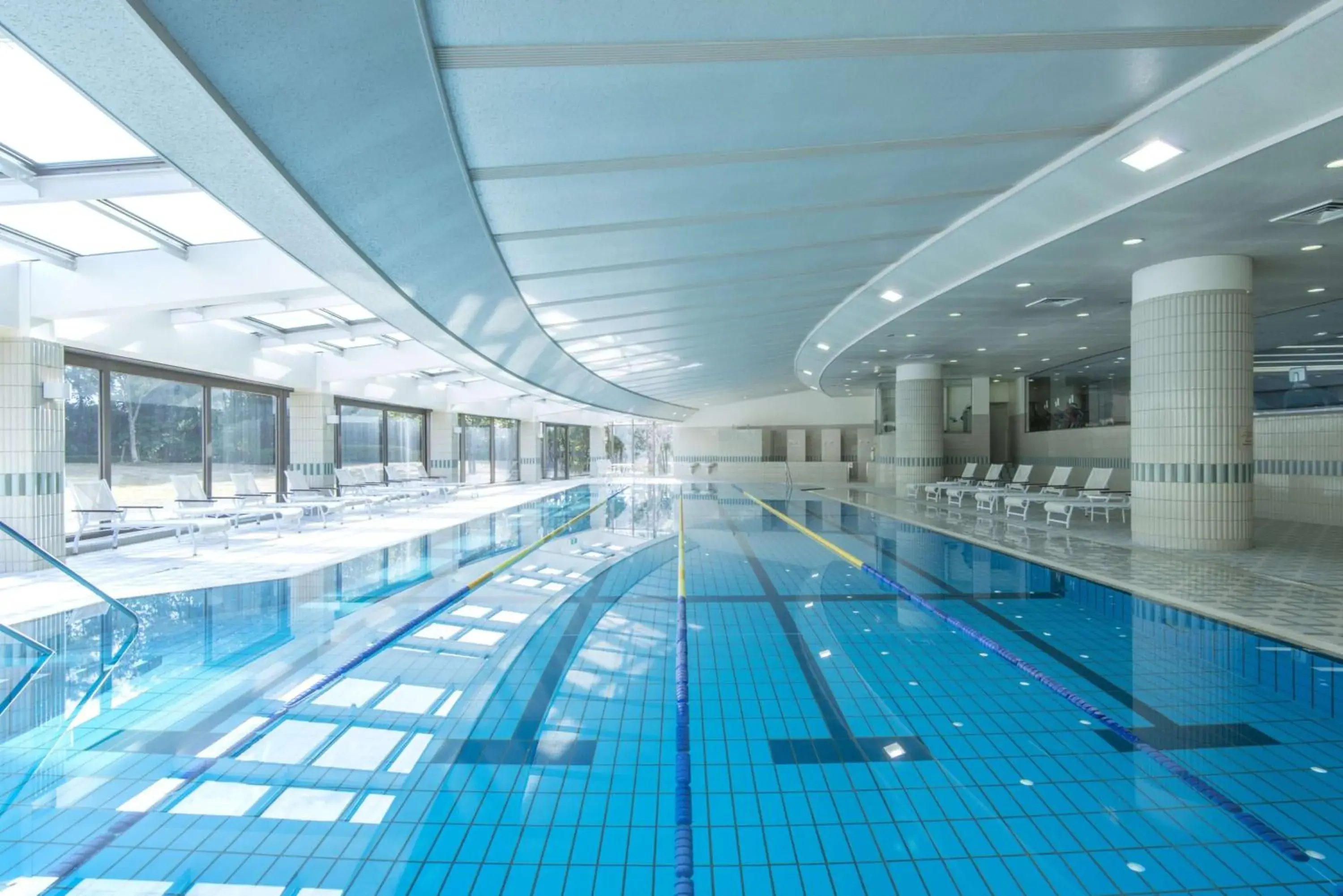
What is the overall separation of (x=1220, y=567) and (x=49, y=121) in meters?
8.91

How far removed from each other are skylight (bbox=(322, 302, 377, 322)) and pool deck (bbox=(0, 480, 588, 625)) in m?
2.95

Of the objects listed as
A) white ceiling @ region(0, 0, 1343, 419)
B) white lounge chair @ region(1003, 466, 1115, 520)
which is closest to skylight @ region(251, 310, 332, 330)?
white ceiling @ region(0, 0, 1343, 419)

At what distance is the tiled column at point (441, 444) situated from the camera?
18641mm

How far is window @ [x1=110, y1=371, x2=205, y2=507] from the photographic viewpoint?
361 inches

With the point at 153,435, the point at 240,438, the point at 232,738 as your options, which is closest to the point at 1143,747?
the point at 232,738

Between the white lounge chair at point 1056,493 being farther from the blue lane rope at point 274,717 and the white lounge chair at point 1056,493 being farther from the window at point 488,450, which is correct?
the window at point 488,450

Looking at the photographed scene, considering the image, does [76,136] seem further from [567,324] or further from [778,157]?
[567,324]

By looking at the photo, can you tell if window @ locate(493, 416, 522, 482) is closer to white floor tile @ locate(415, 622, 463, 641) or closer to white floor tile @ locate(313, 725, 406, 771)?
white floor tile @ locate(415, 622, 463, 641)

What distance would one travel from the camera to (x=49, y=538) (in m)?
7.02

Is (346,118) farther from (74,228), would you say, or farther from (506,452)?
(506,452)

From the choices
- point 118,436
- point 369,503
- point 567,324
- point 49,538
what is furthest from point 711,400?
point 49,538

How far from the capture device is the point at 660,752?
9.95 feet

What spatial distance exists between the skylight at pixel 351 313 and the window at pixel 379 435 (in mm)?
4784

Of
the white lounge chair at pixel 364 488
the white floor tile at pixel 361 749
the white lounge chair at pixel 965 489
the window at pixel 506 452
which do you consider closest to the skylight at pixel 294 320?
the white lounge chair at pixel 364 488
